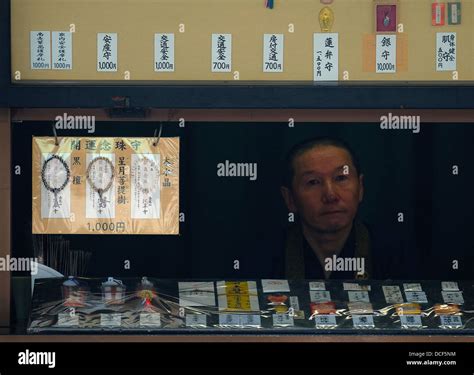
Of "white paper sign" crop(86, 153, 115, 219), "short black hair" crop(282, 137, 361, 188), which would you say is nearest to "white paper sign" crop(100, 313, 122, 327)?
"white paper sign" crop(86, 153, 115, 219)

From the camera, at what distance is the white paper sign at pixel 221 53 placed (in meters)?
7.03

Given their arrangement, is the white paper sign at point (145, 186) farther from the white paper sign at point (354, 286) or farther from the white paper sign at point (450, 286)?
the white paper sign at point (450, 286)

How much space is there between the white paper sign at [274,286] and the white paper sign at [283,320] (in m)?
0.20

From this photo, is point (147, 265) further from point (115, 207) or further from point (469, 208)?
point (469, 208)

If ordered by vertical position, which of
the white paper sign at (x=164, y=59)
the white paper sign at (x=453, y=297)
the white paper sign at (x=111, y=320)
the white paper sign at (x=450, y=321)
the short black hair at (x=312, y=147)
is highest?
the white paper sign at (x=164, y=59)

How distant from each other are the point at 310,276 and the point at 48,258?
1.67 metres

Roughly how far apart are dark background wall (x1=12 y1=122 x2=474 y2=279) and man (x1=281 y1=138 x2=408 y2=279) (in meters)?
0.08

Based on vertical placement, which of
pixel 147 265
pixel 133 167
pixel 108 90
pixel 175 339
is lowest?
pixel 175 339

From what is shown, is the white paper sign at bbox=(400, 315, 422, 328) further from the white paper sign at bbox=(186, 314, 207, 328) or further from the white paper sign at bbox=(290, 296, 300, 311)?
the white paper sign at bbox=(186, 314, 207, 328)

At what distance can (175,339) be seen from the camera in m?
6.99

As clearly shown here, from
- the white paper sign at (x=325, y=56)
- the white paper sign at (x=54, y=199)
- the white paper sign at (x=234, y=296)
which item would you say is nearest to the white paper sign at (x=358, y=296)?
the white paper sign at (x=234, y=296)

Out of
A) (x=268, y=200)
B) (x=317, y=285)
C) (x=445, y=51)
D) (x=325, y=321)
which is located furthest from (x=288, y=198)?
(x=445, y=51)

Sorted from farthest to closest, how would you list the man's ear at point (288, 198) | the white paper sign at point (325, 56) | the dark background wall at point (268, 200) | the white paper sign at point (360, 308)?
the man's ear at point (288, 198) → the dark background wall at point (268, 200) → the white paper sign at point (360, 308) → the white paper sign at point (325, 56)

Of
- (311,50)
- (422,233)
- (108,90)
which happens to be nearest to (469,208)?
(422,233)
